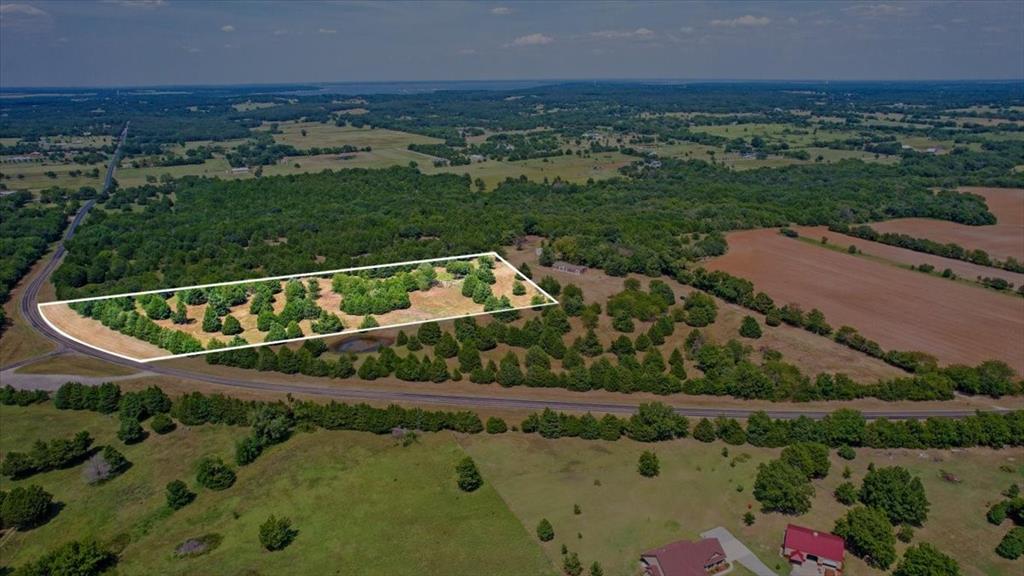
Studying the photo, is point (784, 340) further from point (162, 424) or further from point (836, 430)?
point (162, 424)

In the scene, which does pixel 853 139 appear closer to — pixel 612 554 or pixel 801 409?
pixel 801 409

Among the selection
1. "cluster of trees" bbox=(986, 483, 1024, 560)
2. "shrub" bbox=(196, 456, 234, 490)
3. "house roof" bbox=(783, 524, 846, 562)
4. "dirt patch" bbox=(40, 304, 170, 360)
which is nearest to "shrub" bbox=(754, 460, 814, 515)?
"house roof" bbox=(783, 524, 846, 562)

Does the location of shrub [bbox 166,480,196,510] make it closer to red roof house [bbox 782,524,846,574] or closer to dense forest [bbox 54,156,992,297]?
dense forest [bbox 54,156,992,297]

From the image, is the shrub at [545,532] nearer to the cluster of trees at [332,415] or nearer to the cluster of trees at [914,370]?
the cluster of trees at [332,415]

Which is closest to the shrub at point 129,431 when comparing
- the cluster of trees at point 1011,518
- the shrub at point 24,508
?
the shrub at point 24,508

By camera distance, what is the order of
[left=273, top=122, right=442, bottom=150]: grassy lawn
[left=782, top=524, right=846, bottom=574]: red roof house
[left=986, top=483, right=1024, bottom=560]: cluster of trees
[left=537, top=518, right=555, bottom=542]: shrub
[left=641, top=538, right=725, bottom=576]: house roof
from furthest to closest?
1. [left=273, top=122, right=442, bottom=150]: grassy lawn
2. [left=537, top=518, right=555, bottom=542]: shrub
3. [left=986, top=483, right=1024, bottom=560]: cluster of trees
4. [left=782, top=524, right=846, bottom=574]: red roof house
5. [left=641, top=538, right=725, bottom=576]: house roof

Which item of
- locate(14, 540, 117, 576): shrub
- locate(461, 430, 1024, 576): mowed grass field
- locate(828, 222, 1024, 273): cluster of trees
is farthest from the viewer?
locate(828, 222, 1024, 273): cluster of trees

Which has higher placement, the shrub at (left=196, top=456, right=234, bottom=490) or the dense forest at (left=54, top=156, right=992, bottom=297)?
the dense forest at (left=54, top=156, right=992, bottom=297)
